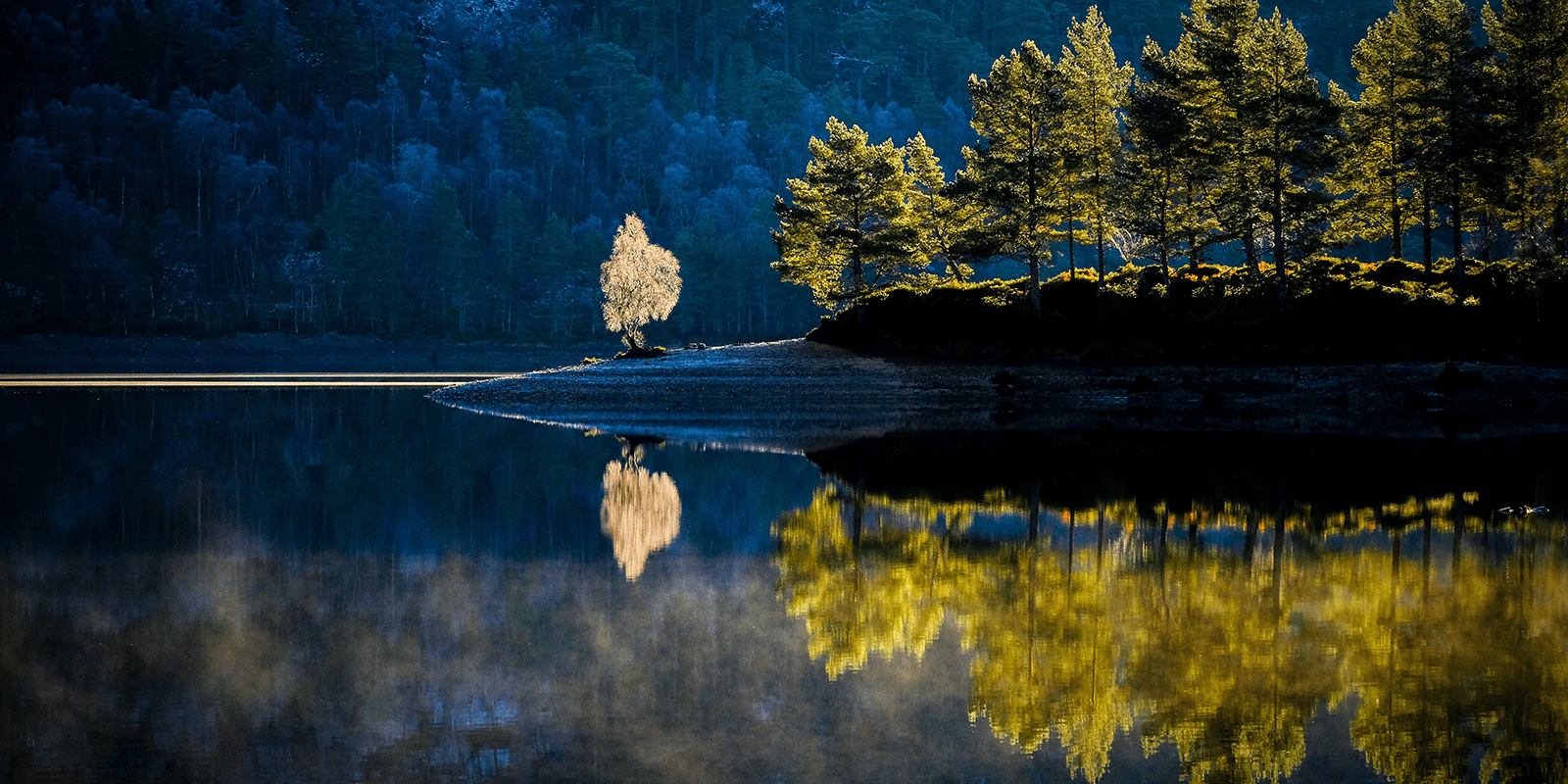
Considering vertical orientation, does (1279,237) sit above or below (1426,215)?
below

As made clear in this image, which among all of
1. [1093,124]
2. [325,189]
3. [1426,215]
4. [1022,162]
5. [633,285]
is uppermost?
[325,189]

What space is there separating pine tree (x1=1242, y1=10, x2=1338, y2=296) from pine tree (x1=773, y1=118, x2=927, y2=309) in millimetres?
19333

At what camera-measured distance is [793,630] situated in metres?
12.6

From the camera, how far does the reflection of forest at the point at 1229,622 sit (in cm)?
917

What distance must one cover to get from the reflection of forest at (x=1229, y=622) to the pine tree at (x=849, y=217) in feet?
153

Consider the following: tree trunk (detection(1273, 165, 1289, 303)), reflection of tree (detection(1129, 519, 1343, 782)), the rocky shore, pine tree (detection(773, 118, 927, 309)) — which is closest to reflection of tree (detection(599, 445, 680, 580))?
reflection of tree (detection(1129, 519, 1343, 782))

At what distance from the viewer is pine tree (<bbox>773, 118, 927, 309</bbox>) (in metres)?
66.0

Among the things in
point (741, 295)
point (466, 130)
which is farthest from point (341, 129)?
point (741, 295)

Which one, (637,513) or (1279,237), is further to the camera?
(1279,237)

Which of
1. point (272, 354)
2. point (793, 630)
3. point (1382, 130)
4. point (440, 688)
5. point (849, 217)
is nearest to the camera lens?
point (440, 688)


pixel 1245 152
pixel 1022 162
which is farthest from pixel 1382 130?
pixel 1022 162

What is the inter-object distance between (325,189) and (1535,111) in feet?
506

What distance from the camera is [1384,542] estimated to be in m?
17.3

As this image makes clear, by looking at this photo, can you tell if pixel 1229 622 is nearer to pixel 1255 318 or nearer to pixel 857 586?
pixel 857 586
